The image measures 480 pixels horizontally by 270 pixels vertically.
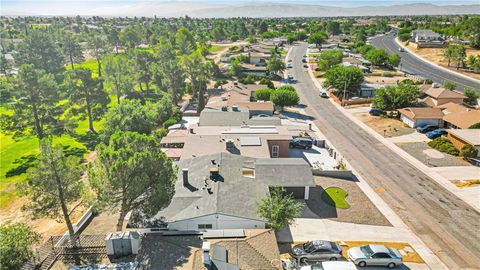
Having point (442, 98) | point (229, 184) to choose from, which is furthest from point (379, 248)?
point (442, 98)

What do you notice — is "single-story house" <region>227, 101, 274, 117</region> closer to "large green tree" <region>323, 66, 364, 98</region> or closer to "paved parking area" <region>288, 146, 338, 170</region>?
"paved parking area" <region>288, 146, 338, 170</region>

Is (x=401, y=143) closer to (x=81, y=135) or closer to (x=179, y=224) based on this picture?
(x=179, y=224)

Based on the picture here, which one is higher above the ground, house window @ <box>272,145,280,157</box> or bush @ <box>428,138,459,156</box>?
house window @ <box>272,145,280,157</box>

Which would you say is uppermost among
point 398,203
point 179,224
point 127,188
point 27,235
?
point 127,188

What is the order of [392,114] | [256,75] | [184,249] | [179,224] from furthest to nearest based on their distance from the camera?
[256,75]
[392,114]
[179,224]
[184,249]

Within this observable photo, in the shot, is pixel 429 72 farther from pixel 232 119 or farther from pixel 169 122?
pixel 169 122

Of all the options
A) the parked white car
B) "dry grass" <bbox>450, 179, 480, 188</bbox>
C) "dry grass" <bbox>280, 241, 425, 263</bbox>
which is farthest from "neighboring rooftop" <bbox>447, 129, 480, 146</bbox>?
the parked white car

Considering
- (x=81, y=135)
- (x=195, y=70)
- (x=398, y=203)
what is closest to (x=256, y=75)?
(x=195, y=70)
